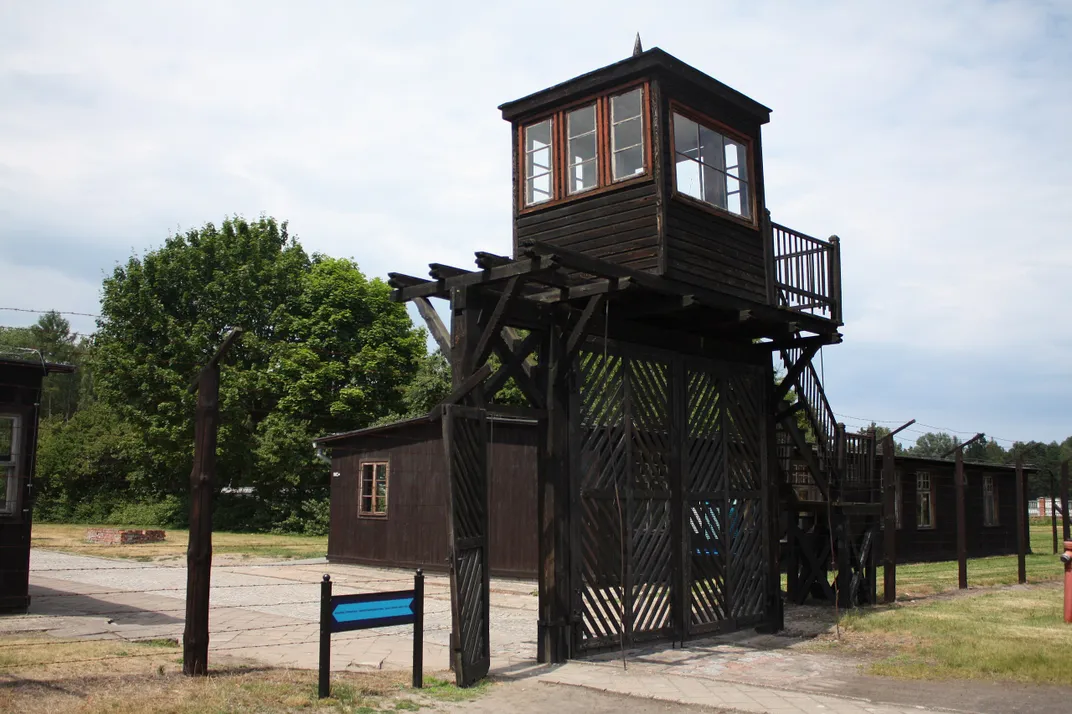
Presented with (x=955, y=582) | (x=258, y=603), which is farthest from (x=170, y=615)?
(x=955, y=582)

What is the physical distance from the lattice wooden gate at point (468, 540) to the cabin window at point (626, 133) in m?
3.92

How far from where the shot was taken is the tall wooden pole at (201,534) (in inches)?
317

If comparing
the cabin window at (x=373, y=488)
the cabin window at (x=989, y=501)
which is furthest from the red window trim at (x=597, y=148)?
the cabin window at (x=989, y=501)

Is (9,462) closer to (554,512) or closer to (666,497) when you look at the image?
(554,512)

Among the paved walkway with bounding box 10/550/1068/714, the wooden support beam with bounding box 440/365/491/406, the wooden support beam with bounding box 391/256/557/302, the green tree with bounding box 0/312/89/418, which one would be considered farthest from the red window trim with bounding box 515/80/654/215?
the green tree with bounding box 0/312/89/418

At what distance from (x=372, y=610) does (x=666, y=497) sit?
4.70 m

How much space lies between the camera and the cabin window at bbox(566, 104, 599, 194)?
11.8m

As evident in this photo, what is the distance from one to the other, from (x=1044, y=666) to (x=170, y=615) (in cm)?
1044

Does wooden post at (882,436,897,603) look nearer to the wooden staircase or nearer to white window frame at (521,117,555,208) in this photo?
the wooden staircase

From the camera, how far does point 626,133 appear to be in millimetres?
11547

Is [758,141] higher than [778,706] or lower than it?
higher

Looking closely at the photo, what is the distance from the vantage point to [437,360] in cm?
3856

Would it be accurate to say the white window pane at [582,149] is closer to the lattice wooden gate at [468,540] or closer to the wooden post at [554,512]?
the wooden post at [554,512]

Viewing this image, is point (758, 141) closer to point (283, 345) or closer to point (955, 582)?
point (955, 582)
